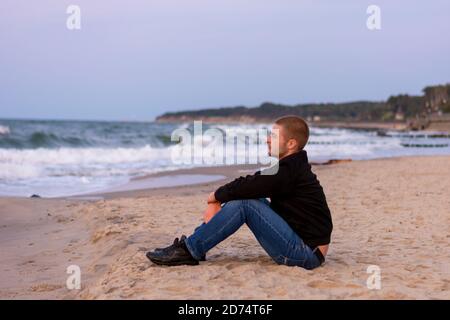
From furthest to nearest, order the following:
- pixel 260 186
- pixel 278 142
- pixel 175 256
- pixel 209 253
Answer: pixel 209 253, pixel 175 256, pixel 278 142, pixel 260 186

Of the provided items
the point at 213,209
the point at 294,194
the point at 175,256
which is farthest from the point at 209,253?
the point at 294,194

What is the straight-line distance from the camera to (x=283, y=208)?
4227 mm

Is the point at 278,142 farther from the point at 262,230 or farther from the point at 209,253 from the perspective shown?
the point at 209,253

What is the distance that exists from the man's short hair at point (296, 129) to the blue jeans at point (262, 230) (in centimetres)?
54

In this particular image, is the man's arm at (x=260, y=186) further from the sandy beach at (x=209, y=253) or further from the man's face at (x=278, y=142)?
the sandy beach at (x=209, y=253)

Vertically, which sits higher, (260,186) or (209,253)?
(260,186)

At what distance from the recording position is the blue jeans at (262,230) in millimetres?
4152

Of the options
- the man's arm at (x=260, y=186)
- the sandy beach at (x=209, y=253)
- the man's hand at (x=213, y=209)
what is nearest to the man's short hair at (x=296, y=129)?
the man's arm at (x=260, y=186)

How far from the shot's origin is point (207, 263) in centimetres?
452

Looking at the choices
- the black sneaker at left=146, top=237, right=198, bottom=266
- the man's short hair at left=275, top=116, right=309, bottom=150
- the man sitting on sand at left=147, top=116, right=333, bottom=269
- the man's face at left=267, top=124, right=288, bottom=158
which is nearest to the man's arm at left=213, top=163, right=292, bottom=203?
the man sitting on sand at left=147, top=116, right=333, bottom=269

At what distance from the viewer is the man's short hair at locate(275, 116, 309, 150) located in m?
4.15

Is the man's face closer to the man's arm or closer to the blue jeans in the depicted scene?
the man's arm

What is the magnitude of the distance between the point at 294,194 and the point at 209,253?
4.00 feet
